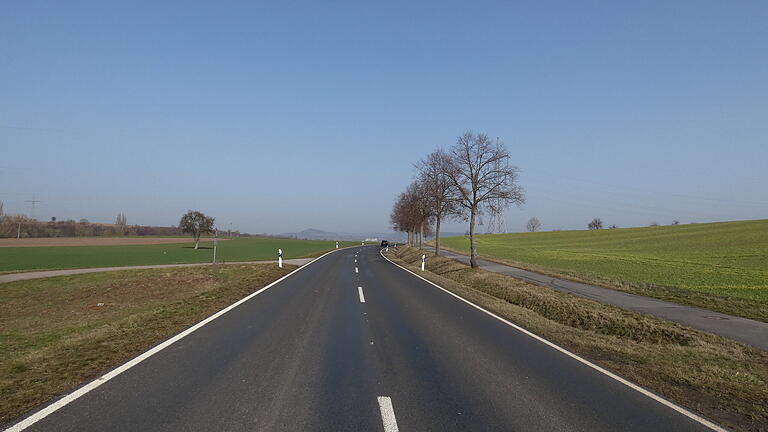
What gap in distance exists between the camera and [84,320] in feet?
36.8

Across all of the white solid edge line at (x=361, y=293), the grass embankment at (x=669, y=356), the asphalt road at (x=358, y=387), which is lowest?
the grass embankment at (x=669, y=356)

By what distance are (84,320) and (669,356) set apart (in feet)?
47.1

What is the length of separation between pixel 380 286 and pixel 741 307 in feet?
39.5

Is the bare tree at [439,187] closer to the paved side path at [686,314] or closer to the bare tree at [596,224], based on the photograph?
the paved side path at [686,314]

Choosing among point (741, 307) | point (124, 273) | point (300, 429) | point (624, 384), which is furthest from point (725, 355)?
point (124, 273)

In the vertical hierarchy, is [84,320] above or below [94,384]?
below

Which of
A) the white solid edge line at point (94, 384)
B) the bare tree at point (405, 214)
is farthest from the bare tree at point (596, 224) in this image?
the white solid edge line at point (94, 384)

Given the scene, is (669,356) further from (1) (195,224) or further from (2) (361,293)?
(1) (195,224)

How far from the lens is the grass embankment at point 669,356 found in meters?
4.91

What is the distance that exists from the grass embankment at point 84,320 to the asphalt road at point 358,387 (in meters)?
0.68

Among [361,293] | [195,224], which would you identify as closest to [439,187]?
[361,293]

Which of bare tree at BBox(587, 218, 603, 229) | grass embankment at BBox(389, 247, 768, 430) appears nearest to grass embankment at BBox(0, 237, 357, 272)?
grass embankment at BBox(389, 247, 768, 430)

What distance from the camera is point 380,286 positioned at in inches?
634

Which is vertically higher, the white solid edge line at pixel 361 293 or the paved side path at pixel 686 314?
the white solid edge line at pixel 361 293
